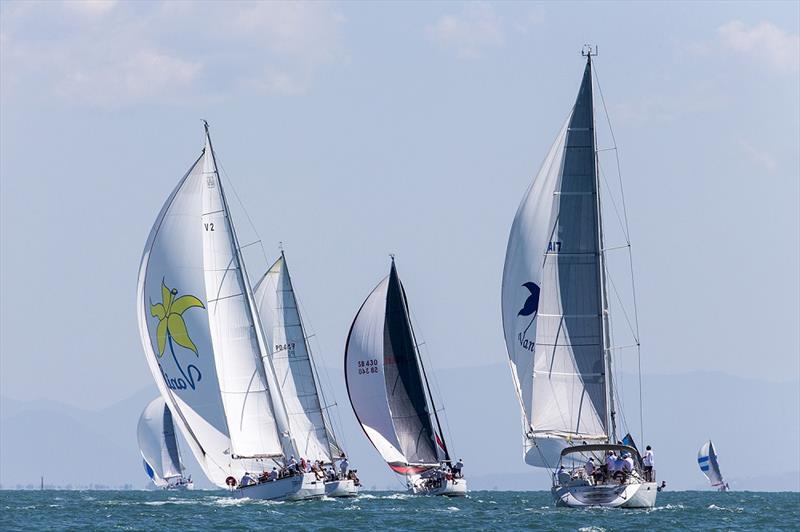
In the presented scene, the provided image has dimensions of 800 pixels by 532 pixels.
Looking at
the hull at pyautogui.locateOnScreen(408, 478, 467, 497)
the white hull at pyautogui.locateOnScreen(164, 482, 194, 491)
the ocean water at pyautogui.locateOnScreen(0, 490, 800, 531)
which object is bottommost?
the ocean water at pyautogui.locateOnScreen(0, 490, 800, 531)

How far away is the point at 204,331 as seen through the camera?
173 ft

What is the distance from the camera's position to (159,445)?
125 meters

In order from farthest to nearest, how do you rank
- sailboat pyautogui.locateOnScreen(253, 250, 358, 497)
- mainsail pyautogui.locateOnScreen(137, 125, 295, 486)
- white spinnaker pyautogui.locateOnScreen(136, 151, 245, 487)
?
sailboat pyautogui.locateOnScreen(253, 250, 358, 497), mainsail pyautogui.locateOnScreen(137, 125, 295, 486), white spinnaker pyautogui.locateOnScreen(136, 151, 245, 487)

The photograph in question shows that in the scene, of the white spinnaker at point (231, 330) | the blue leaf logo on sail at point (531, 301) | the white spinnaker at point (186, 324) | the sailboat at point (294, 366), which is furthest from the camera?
the sailboat at point (294, 366)

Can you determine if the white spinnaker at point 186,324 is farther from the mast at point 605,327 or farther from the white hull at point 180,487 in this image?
the white hull at point 180,487

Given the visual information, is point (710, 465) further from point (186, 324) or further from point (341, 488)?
point (186, 324)

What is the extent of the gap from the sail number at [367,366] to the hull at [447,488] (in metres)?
5.32

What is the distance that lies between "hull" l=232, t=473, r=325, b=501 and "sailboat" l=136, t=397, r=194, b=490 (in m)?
68.3

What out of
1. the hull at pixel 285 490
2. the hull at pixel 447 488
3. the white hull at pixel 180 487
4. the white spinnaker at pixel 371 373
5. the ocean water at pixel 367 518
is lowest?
the ocean water at pixel 367 518

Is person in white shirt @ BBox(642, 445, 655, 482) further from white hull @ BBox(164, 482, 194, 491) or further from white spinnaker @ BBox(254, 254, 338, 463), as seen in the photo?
white hull @ BBox(164, 482, 194, 491)

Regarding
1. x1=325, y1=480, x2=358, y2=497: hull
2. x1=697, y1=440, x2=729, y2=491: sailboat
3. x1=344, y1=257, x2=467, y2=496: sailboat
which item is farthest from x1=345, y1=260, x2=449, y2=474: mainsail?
x1=697, y1=440, x2=729, y2=491: sailboat

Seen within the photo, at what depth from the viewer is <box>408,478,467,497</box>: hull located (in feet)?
223

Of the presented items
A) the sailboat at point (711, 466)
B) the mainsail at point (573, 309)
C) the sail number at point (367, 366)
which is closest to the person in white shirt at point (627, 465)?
the mainsail at point (573, 309)

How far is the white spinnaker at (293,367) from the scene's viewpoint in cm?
6712
